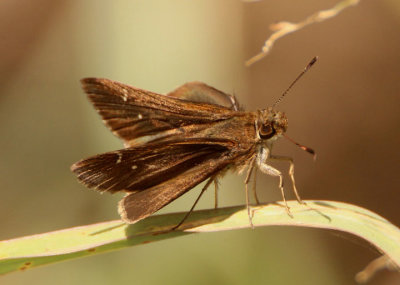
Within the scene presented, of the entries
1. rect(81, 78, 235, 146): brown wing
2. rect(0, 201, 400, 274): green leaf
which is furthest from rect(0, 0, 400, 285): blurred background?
rect(0, 201, 400, 274): green leaf

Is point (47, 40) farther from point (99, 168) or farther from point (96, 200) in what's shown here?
point (99, 168)

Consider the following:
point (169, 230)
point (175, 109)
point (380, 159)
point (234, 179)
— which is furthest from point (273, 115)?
point (380, 159)

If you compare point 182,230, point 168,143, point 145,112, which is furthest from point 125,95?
point 182,230

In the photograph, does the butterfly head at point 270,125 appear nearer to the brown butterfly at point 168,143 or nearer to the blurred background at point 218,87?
the brown butterfly at point 168,143

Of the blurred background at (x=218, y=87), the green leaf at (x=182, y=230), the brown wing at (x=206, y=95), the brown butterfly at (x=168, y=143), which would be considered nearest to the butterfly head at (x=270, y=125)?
the brown butterfly at (x=168, y=143)

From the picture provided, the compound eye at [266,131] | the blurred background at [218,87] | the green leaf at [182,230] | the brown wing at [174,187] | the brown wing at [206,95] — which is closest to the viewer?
the green leaf at [182,230]

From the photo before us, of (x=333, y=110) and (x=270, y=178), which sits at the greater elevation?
(x=333, y=110)
